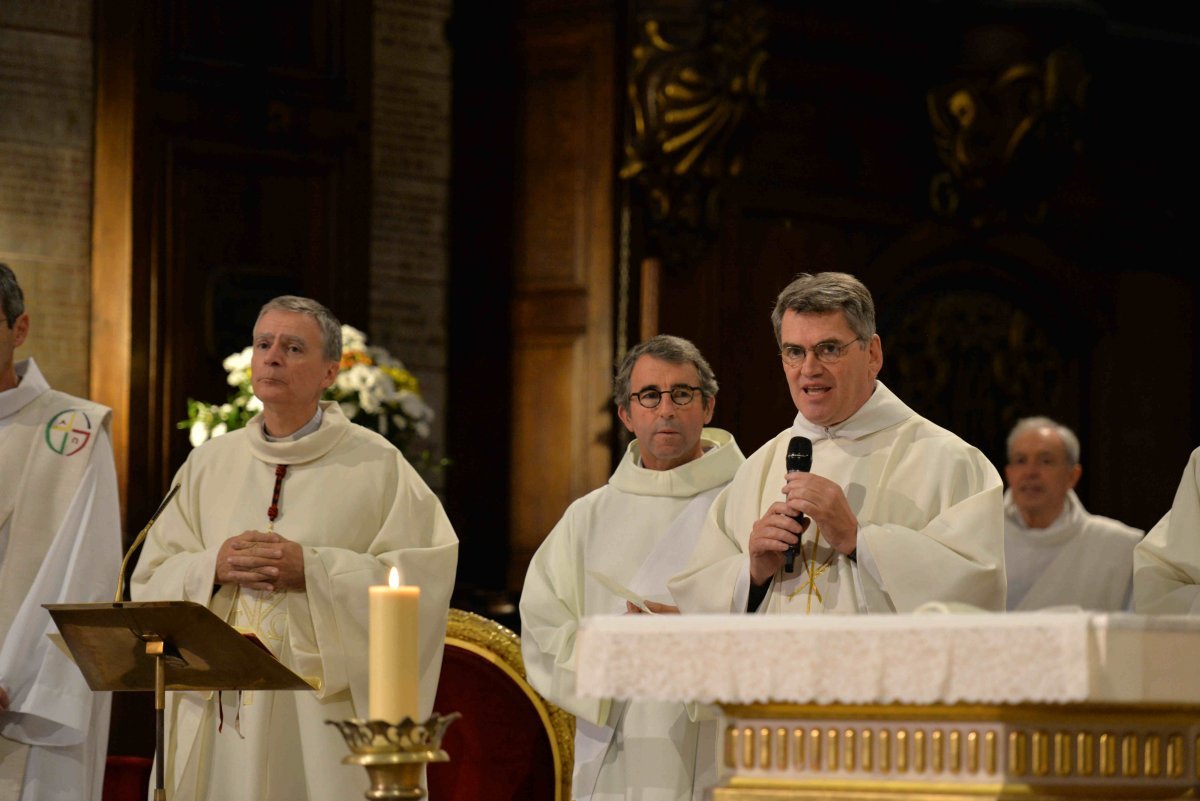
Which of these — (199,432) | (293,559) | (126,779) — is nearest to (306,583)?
(293,559)

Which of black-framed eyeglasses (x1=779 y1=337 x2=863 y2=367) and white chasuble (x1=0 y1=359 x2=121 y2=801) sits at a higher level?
black-framed eyeglasses (x1=779 y1=337 x2=863 y2=367)

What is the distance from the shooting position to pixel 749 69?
8.61 meters

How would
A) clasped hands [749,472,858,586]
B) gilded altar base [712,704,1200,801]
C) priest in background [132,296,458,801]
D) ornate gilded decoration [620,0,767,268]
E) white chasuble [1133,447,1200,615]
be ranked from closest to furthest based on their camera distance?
gilded altar base [712,704,1200,801] < clasped hands [749,472,858,586] < white chasuble [1133,447,1200,615] < priest in background [132,296,458,801] < ornate gilded decoration [620,0,767,268]

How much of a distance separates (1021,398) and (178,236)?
4397mm

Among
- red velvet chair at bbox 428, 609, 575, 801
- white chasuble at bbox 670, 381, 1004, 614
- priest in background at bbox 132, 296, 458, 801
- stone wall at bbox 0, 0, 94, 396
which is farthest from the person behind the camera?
stone wall at bbox 0, 0, 94, 396

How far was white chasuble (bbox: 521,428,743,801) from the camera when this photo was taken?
5328 millimetres

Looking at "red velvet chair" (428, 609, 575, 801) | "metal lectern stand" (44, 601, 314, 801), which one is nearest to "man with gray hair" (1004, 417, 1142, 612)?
"red velvet chair" (428, 609, 575, 801)

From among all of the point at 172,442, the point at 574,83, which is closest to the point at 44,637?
the point at 172,442

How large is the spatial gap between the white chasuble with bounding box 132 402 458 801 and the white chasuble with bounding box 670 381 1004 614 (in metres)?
0.99

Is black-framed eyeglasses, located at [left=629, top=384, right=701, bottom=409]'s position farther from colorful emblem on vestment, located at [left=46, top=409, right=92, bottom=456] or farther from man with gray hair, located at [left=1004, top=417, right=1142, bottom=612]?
man with gray hair, located at [left=1004, top=417, right=1142, bottom=612]

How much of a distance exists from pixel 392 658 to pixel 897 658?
2.51 feet

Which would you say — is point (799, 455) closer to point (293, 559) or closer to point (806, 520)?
point (806, 520)

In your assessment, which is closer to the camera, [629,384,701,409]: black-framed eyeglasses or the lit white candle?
the lit white candle

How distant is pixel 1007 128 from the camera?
9.56 metres
